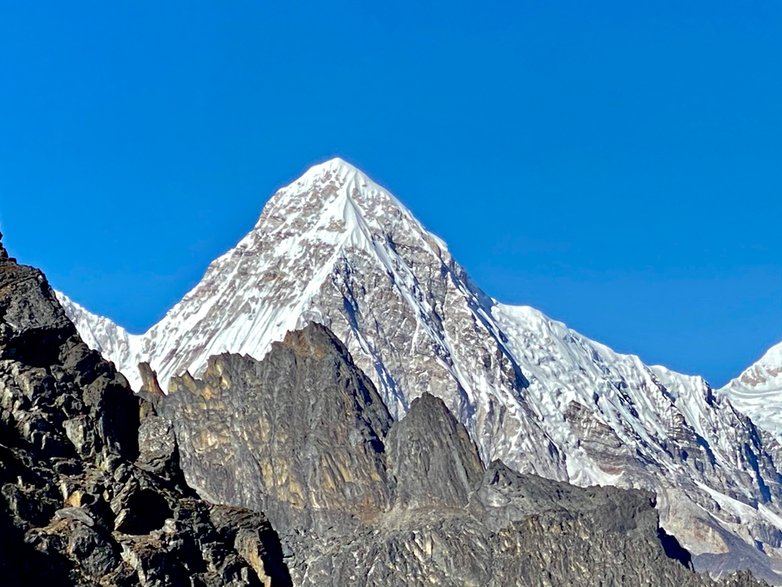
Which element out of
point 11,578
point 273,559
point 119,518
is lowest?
point 11,578

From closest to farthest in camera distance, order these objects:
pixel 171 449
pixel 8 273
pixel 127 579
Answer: pixel 127 579 < pixel 171 449 < pixel 8 273

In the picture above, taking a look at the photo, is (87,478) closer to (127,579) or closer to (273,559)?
(127,579)

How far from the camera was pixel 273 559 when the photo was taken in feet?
247

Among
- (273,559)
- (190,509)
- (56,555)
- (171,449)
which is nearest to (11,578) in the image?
(56,555)

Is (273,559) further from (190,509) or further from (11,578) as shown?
(11,578)

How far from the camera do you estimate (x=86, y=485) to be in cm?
5956

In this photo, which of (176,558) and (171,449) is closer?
(176,558)

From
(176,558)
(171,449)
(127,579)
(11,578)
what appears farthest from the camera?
(171,449)

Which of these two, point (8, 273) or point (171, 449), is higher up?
point (8, 273)

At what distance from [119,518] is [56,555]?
16.0 ft

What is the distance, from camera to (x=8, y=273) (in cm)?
7625

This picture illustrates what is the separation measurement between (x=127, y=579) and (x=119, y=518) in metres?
3.76

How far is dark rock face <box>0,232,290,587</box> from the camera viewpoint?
5491cm

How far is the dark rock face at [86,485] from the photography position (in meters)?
54.9
